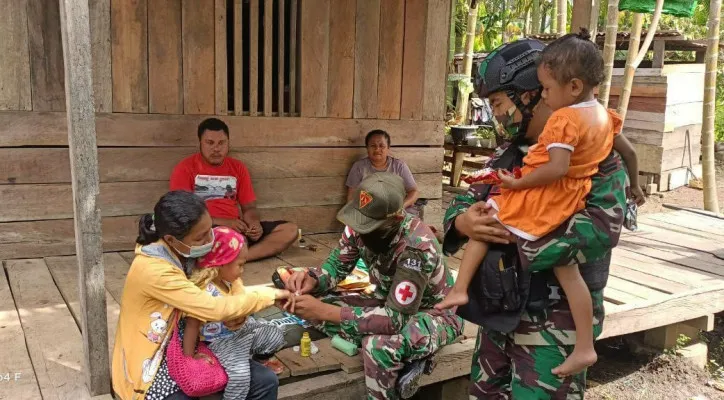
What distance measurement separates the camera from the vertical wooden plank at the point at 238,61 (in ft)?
17.6

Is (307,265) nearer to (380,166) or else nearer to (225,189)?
(225,189)

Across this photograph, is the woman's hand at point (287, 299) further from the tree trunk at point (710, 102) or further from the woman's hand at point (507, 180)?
the tree trunk at point (710, 102)

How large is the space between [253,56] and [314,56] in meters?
0.58

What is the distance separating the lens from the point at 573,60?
6.31 ft

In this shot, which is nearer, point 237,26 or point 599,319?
point 599,319

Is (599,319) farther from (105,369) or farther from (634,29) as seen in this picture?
(634,29)

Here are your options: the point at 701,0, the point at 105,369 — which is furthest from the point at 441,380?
the point at 701,0

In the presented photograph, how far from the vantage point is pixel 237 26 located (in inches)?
212

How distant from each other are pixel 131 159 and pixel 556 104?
157 inches

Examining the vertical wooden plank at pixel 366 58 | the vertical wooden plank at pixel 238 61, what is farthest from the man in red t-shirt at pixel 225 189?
the vertical wooden plank at pixel 366 58

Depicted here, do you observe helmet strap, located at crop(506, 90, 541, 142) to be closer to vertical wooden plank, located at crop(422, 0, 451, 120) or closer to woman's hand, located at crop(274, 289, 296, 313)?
woman's hand, located at crop(274, 289, 296, 313)

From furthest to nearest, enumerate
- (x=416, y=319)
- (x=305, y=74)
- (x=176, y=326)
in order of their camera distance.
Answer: (x=305, y=74) → (x=416, y=319) → (x=176, y=326)

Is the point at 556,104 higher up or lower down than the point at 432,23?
lower down

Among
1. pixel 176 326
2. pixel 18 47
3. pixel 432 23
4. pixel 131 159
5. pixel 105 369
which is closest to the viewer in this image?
pixel 176 326
